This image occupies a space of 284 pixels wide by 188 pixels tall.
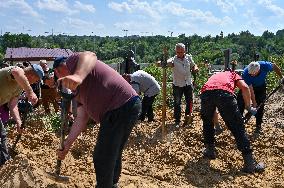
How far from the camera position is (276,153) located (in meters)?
6.07

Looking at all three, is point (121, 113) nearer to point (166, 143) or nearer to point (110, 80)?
point (110, 80)

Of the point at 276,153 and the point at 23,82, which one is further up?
the point at 23,82

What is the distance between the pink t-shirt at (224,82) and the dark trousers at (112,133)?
2.33 metres

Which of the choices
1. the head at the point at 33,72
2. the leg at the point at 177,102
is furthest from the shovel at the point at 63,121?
the leg at the point at 177,102

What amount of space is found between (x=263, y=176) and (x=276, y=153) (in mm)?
1040

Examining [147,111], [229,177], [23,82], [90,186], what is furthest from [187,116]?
[23,82]

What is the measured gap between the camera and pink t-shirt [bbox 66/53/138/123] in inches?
117

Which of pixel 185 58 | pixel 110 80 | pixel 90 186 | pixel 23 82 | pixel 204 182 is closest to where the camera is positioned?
pixel 110 80

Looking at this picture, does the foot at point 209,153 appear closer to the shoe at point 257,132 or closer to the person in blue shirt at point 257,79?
the person in blue shirt at point 257,79

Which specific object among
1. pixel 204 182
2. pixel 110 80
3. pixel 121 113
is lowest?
pixel 204 182

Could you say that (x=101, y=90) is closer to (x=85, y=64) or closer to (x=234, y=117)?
(x=85, y=64)

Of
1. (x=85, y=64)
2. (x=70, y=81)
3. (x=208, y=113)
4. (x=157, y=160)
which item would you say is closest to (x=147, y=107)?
(x=157, y=160)

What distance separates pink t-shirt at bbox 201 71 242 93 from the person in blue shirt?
0.89 meters

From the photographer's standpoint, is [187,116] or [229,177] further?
[187,116]
